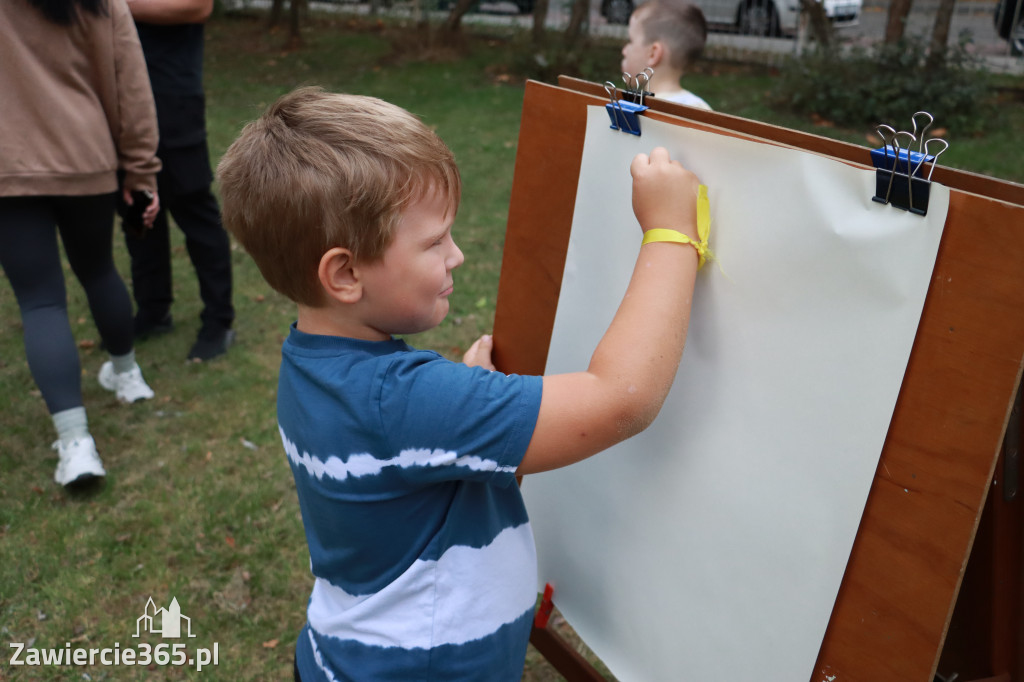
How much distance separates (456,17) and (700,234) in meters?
11.1

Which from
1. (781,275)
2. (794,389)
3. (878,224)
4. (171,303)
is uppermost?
(878,224)

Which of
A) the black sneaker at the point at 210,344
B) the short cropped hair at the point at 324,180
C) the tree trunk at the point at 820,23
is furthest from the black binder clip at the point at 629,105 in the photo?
the tree trunk at the point at 820,23

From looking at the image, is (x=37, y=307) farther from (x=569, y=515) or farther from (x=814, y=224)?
(x=814, y=224)

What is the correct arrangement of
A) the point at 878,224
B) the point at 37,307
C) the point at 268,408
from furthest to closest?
the point at 268,408, the point at 37,307, the point at 878,224

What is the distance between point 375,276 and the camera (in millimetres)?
1181

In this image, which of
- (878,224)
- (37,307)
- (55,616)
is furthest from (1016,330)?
(37,307)

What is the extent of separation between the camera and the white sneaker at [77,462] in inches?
114

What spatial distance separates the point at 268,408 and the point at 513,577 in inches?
95.8

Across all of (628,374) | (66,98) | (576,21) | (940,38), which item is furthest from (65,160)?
(576,21)

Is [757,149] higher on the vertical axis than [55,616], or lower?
higher

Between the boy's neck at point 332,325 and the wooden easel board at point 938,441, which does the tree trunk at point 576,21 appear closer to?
the wooden easel board at point 938,441

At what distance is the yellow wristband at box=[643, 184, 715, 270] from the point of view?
4.11ft

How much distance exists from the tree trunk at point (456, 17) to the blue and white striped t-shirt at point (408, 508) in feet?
36.4

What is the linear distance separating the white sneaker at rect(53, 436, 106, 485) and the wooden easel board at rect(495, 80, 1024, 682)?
8.27 feet
